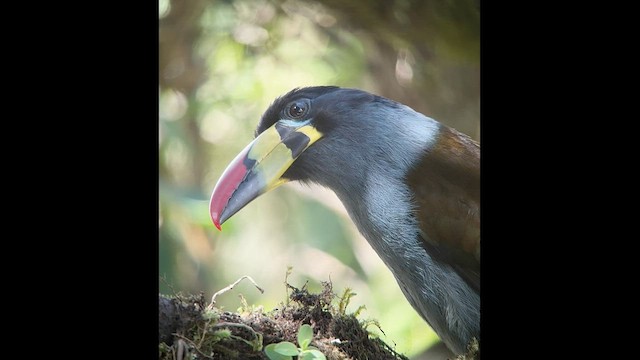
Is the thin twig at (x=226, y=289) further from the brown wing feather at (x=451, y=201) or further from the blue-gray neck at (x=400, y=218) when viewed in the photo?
the brown wing feather at (x=451, y=201)

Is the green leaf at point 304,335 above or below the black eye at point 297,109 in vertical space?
below

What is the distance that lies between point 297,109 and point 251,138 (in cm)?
14

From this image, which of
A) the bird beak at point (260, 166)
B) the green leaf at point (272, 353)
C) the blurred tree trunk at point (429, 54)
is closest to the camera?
the green leaf at point (272, 353)

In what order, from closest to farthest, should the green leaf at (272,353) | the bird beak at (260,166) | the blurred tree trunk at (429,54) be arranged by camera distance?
1. the green leaf at (272,353)
2. the bird beak at (260,166)
3. the blurred tree trunk at (429,54)

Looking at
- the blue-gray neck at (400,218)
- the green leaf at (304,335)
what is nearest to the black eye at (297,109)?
the blue-gray neck at (400,218)

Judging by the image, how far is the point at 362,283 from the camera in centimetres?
227

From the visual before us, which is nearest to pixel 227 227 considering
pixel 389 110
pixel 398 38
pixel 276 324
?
pixel 276 324

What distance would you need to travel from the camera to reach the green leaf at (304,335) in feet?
7.02

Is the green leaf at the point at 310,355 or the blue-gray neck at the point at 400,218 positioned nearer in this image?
the green leaf at the point at 310,355

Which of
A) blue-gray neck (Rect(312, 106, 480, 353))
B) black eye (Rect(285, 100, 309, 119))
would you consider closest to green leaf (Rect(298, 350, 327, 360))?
blue-gray neck (Rect(312, 106, 480, 353))

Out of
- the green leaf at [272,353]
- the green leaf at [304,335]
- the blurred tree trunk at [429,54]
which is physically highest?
the blurred tree trunk at [429,54]

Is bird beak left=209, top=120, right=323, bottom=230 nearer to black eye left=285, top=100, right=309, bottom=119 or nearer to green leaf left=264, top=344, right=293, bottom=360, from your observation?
black eye left=285, top=100, right=309, bottom=119

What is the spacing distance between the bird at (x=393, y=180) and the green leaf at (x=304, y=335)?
0.94 feet

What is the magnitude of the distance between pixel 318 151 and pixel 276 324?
46 centimetres
